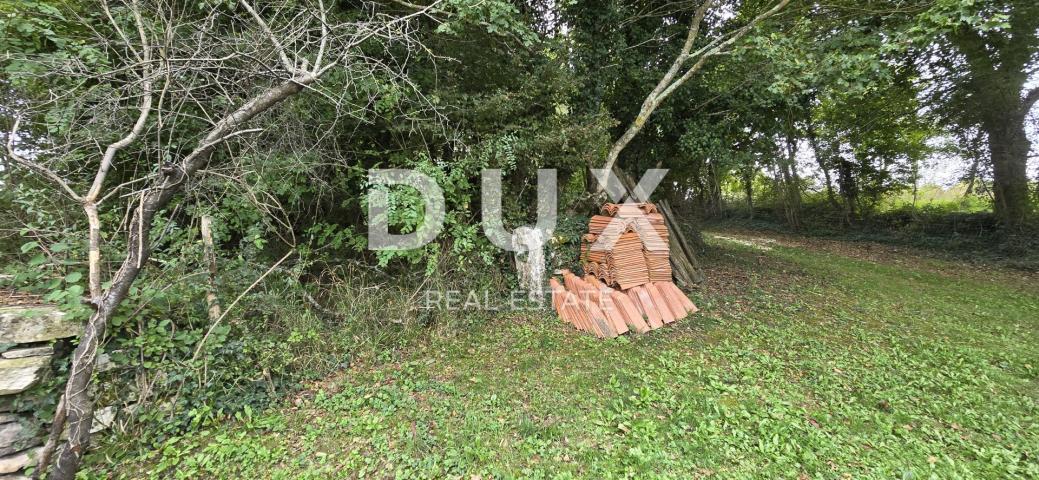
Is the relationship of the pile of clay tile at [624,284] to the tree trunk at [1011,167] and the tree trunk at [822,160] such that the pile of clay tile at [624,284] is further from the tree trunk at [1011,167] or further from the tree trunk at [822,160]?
the tree trunk at [822,160]

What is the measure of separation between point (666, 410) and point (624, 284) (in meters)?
1.82

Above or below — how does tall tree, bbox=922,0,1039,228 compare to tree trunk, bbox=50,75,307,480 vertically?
above

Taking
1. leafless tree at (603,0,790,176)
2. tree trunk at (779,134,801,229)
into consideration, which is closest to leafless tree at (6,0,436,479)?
leafless tree at (603,0,790,176)

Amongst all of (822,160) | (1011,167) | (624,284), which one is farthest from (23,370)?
(822,160)

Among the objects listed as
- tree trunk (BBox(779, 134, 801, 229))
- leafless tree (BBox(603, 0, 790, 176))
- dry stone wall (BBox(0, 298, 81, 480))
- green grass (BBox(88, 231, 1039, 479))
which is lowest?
green grass (BBox(88, 231, 1039, 479))

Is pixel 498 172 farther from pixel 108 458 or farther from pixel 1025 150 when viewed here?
pixel 1025 150

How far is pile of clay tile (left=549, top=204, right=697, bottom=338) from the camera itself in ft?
13.7

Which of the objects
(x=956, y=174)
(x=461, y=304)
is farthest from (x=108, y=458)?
(x=956, y=174)

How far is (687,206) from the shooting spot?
15.2 meters

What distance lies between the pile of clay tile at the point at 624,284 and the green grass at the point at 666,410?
233 mm

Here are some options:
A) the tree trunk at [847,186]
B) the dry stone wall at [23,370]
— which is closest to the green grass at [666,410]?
the dry stone wall at [23,370]

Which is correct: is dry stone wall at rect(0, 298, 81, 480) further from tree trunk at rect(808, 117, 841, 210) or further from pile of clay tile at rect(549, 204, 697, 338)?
tree trunk at rect(808, 117, 841, 210)

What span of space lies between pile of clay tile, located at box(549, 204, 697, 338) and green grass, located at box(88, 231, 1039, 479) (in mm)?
233

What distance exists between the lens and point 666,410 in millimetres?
2779
